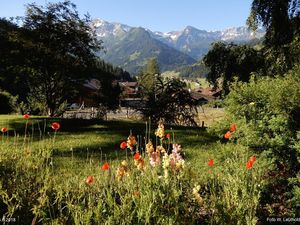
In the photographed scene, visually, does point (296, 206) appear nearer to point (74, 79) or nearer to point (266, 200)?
point (266, 200)

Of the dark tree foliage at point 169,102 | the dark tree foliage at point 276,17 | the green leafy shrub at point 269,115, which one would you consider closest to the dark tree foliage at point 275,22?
the dark tree foliage at point 276,17

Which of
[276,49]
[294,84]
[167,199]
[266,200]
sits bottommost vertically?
[266,200]

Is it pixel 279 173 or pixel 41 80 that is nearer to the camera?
pixel 279 173

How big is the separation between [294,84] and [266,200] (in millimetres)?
1924

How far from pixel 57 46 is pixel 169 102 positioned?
8.24 m

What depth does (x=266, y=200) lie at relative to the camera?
4.93 metres

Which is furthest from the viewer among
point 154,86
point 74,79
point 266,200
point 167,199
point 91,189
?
point 74,79

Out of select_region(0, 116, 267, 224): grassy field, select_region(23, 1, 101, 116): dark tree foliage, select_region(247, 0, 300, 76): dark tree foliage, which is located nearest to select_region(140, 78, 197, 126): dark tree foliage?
select_region(247, 0, 300, 76): dark tree foliage

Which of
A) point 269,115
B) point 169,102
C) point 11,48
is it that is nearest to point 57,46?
point 11,48

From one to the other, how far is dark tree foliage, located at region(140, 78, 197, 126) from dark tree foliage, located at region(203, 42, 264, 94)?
81.5 inches

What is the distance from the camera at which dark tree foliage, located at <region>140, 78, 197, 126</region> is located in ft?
54.7

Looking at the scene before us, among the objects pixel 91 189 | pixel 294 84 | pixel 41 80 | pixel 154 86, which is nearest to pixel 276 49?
pixel 154 86

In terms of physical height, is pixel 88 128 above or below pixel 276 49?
below

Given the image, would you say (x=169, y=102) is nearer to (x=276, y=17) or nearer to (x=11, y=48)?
(x=276, y=17)
